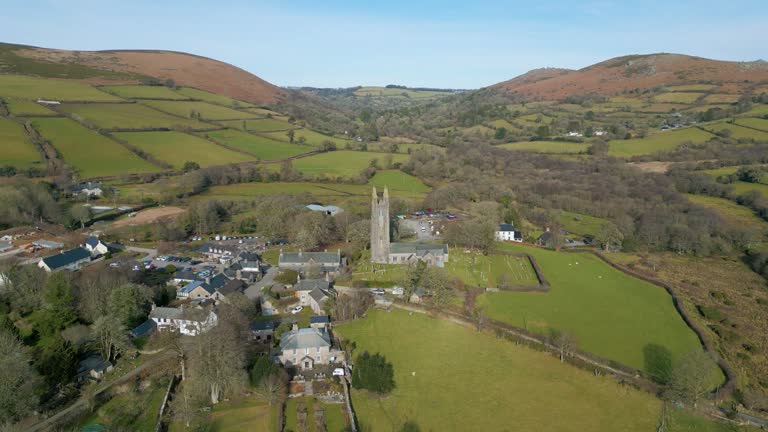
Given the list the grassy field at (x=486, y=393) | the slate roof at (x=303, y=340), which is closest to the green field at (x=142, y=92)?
the slate roof at (x=303, y=340)

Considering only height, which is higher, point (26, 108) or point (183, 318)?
point (26, 108)

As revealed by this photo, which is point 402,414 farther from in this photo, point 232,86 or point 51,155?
point 232,86

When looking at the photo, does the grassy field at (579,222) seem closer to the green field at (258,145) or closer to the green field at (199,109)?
the green field at (258,145)

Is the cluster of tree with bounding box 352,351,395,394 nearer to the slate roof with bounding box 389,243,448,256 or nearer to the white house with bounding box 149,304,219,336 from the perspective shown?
the white house with bounding box 149,304,219,336

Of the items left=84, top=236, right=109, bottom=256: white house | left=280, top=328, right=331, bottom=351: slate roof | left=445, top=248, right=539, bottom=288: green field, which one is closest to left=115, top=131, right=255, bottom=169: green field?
left=84, top=236, right=109, bottom=256: white house

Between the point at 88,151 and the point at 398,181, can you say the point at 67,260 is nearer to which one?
the point at 88,151

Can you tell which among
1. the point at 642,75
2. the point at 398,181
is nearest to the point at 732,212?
the point at 398,181
